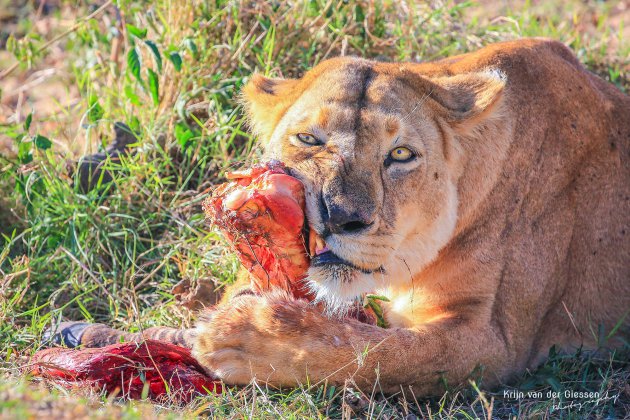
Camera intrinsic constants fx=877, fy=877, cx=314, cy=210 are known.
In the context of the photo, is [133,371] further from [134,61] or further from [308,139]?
[134,61]

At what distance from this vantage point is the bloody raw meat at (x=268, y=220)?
10.3ft

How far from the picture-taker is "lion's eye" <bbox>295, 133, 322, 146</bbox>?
3.40m

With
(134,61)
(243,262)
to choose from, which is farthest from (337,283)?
(134,61)

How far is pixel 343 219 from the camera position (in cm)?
304

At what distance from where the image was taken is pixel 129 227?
4.89m

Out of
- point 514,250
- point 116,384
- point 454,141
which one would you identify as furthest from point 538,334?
point 116,384

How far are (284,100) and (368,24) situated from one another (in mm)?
2104

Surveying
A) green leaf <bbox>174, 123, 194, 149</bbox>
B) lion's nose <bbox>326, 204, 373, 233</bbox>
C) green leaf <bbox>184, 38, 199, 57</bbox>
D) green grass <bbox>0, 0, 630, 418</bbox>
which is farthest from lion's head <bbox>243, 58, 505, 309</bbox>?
green leaf <bbox>184, 38, 199, 57</bbox>

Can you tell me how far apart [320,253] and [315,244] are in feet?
0.13

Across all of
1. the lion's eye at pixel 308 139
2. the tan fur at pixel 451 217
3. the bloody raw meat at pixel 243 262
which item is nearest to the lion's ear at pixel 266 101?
the tan fur at pixel 451 217

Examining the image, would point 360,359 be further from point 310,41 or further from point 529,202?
point 310,41

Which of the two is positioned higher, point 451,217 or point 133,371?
point 451,217

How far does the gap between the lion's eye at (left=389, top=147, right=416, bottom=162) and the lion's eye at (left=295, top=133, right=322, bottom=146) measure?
286 mm

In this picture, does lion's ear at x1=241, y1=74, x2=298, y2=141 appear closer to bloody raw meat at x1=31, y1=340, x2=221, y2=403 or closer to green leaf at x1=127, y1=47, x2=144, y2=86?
green leaf at x1=127, y1=47, x2=144, y2=86
